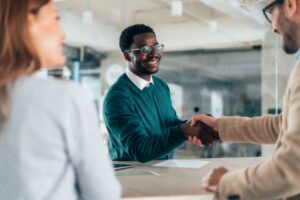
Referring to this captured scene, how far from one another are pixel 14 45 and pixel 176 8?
16.1 feet

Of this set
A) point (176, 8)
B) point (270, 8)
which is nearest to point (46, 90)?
point (270, 8)

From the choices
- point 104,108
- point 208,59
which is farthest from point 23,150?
point 208,59

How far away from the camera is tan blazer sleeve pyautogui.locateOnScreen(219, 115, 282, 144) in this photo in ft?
4.70

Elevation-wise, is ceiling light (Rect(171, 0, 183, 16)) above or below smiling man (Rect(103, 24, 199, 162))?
above

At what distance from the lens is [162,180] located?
1.32 meters

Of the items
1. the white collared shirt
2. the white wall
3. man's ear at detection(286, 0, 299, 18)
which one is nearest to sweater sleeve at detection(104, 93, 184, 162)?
the white collared shirt

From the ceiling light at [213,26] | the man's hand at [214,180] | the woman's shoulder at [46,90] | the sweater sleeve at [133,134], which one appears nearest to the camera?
the woman's shoulder at [46,90]

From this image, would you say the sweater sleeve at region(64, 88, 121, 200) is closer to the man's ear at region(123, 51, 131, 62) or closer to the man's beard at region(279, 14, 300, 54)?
the man's beard at region(279, 14, 300, 54)

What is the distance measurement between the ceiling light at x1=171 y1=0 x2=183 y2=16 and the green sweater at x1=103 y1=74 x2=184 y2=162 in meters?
3.15

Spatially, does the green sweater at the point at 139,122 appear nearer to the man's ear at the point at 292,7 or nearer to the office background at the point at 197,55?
the man's ear at the point at 292,7

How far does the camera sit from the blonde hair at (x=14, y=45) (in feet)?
2.57

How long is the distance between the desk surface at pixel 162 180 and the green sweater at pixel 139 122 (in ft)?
0.31

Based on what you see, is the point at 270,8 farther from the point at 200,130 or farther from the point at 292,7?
the point at 200,130

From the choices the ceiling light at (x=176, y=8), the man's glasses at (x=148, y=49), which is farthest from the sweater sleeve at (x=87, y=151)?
the ceiling light at (x=176, y=8)
